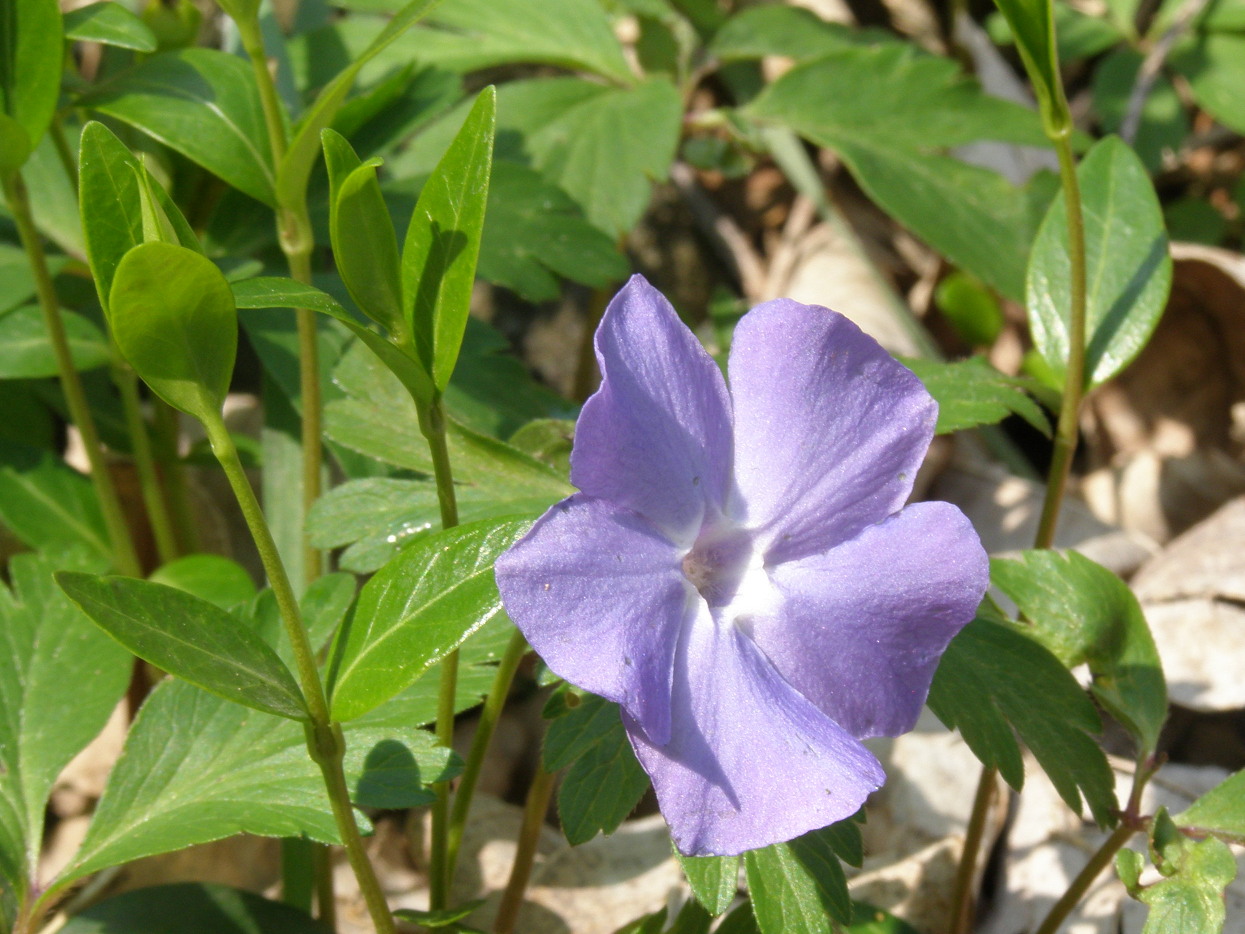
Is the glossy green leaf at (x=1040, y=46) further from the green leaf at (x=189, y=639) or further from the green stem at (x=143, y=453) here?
the green stem at (x=143, y=453)

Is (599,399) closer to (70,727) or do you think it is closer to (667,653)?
(667,653)

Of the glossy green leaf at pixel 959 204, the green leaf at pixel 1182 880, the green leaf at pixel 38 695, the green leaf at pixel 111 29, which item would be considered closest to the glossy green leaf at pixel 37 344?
the green leaf at pixel 38 695

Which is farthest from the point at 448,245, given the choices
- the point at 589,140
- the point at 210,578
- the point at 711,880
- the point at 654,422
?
the point at 589,140

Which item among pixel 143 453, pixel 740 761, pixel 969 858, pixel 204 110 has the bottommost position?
pixel 969 858

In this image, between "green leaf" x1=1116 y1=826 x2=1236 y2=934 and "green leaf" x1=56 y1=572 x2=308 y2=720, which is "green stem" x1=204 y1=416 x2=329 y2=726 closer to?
"green leaf" x1=56 y1=572 x2=308 y2=720

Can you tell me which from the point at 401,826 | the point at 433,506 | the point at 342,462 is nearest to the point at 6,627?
the point at 342,462

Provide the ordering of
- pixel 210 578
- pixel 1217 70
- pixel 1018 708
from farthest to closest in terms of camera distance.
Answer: pixel 1217 70 < pixel 210 578 < pixel 1018 708

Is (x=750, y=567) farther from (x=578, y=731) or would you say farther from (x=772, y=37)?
(x=772, y=37)
